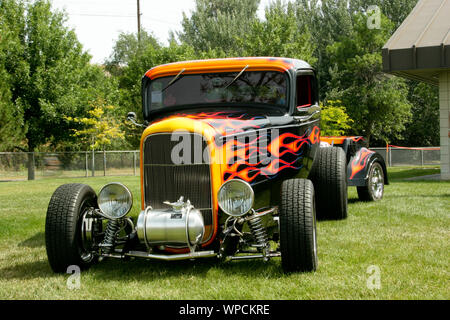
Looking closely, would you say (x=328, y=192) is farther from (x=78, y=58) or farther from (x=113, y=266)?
(x=78, y=58)

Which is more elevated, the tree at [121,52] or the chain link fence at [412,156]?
the tree at [121,52]

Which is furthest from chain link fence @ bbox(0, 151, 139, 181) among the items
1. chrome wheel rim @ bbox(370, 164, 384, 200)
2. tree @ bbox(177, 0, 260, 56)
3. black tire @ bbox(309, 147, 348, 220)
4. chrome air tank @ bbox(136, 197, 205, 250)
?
chrome air tank @ bbox(136, 197, 205, 250)

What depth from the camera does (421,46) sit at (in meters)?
13.5

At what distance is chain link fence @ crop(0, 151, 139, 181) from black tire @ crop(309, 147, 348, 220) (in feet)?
69.7

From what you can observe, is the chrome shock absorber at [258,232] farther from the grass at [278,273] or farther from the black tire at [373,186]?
the black tire at [373,186]

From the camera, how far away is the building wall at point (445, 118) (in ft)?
49.1

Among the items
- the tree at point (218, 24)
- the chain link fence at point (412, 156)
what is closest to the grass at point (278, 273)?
the chain link fence at point (412, 156)

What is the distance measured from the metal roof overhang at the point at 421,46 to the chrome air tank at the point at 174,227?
11102 mm

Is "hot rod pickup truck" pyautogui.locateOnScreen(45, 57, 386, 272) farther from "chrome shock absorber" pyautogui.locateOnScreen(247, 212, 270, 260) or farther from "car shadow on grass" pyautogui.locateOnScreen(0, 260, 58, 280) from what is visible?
"car shadow on grass" pyautogui.locateOnScreen(0, 260, 58, 280)

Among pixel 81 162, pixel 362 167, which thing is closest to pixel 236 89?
pixel 362 167

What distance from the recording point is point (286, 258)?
4.45 metres

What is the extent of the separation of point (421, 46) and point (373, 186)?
582 cm

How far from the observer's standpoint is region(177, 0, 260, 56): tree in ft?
135

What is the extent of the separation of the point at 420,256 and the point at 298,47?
3123cm
